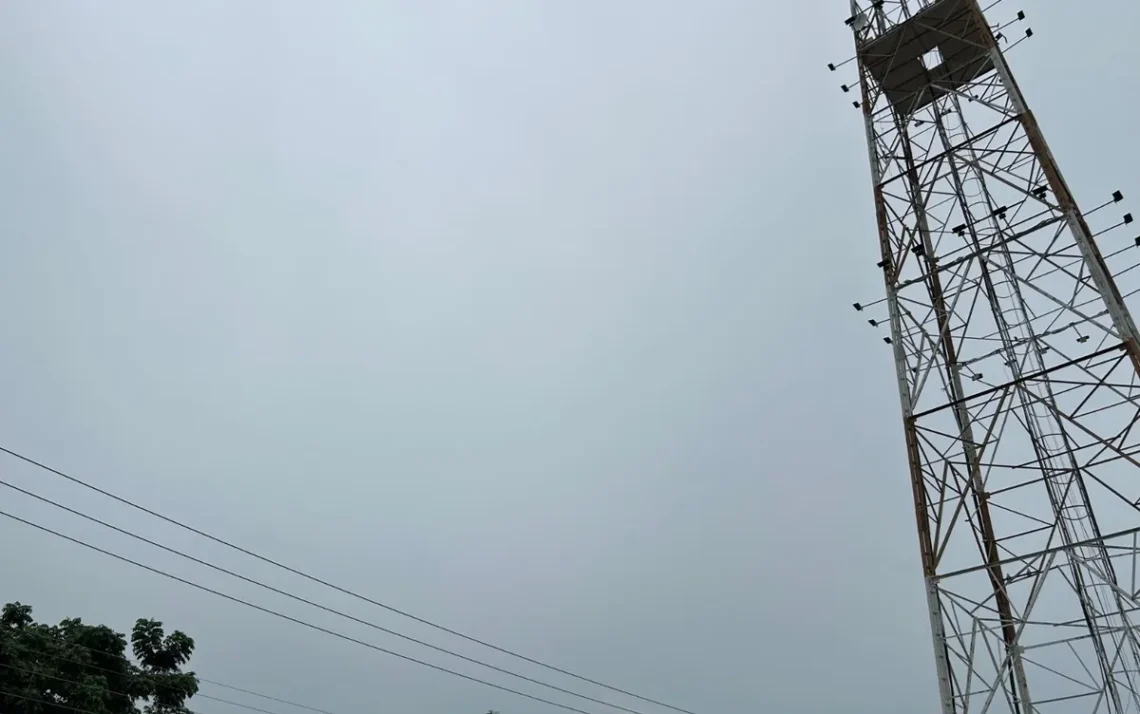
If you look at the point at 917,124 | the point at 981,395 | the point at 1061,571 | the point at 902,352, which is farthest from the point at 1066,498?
the point at 917,124

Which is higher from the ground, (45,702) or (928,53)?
Answer: (928,53)

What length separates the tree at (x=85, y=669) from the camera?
21.7 m

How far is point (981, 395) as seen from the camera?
13.4m

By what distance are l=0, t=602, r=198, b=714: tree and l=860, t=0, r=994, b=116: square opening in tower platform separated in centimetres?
2682

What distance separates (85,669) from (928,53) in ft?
93.5

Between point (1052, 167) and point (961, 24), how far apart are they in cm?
455

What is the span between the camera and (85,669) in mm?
23516

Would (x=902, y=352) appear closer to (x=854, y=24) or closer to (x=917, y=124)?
(x=917, y=124)

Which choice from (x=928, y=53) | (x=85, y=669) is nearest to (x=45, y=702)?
(x=85, y=669)

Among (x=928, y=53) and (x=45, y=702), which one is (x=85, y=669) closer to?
(x=45, y=702)

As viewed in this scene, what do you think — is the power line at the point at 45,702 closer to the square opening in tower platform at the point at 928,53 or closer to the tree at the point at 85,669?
the tree at the point at 85,669

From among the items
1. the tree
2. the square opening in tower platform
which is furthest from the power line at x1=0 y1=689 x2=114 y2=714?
the square opening in tower platform

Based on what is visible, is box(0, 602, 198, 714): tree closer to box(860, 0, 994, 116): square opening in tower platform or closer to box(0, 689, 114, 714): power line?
box(0, 689, 114, 714): power line

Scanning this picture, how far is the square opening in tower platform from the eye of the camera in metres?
16.6
